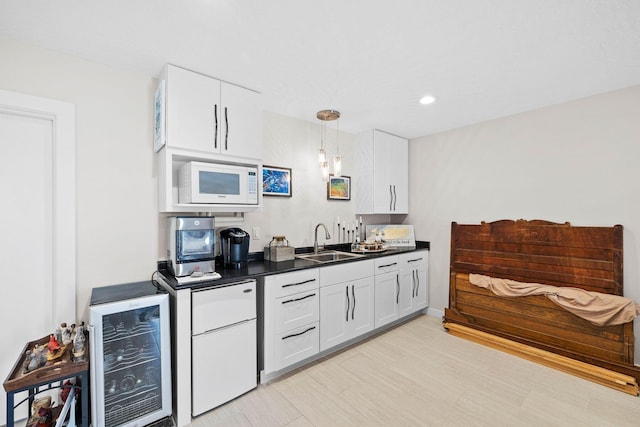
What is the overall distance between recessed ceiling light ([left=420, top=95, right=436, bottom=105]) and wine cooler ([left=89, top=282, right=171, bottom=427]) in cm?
A: 274

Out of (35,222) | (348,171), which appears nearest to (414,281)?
(348,171)

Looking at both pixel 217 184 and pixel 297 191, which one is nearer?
pixel 217 184

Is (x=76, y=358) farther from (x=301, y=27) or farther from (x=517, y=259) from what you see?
(x=517, y=259)

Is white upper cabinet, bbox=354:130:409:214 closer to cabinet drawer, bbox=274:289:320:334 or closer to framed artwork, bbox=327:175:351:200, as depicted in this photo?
framed artwork, bbox=327:175:351:200

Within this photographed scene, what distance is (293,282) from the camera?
2377 millimetres

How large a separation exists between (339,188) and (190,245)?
2055 millimetres

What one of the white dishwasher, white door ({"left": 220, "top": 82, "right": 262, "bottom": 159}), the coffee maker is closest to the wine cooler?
the white dishwasher

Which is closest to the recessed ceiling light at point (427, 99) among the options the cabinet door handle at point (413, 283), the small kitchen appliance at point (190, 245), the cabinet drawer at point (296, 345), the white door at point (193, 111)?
the white door at point (193, 111)

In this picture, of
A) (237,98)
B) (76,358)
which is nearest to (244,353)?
(76,358)

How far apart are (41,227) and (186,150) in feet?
3.55

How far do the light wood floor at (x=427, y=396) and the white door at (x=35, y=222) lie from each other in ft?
4.24

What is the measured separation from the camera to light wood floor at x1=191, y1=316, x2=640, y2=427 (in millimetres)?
1896

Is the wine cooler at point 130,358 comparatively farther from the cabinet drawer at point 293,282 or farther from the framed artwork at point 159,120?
the framed artwork at point 159,120

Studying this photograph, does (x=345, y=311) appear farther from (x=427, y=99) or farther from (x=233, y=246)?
(x=427, y=99)
